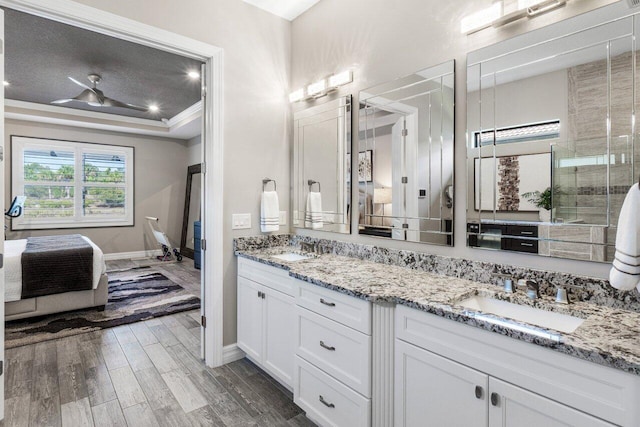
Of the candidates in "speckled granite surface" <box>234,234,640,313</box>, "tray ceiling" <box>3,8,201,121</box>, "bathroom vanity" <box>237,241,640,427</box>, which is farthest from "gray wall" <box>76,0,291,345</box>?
"tray ceiling" <box>3,8,201,121</box>

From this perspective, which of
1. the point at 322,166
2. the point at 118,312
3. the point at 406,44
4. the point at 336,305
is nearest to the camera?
the point at 336,305

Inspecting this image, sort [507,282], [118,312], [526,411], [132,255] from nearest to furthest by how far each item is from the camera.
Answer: [526,411], [507,282], [118,312], [132,255]

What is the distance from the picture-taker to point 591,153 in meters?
1.40

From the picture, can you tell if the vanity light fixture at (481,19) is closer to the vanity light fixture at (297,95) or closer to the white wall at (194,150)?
the vanity light fixture at (297,95)

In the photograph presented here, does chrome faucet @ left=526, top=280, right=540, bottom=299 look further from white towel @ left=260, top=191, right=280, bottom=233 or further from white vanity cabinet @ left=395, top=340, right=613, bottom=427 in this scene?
white towel @ left=260, top=191, right=280, bottom=233

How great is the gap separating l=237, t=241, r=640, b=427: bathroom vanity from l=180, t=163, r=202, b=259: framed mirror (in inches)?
209

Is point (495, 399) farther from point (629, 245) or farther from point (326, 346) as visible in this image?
point (326, 346)

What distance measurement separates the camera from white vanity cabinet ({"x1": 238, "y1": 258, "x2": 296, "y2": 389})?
2.11 meters

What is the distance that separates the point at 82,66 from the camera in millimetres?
3859

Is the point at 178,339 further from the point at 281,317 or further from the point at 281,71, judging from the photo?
the point at 281,71

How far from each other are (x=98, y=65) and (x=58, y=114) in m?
2.58

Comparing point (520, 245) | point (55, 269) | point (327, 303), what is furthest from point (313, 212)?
point (55, 269)

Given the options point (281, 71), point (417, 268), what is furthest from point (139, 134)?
point (417, 268)

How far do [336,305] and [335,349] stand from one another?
0.71ft
